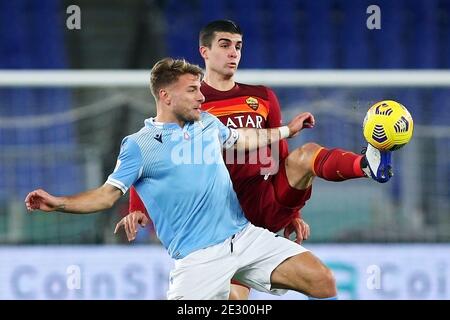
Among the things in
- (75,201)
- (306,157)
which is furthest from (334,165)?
(75,201)

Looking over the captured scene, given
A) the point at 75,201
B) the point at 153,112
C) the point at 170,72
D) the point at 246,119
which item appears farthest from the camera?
the point at 153,112

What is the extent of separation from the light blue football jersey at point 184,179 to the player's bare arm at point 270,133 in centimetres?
6

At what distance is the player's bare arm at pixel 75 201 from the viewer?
4.25 m

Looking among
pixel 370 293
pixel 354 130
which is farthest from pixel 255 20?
pixel 370 293

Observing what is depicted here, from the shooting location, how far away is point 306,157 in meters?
4.82

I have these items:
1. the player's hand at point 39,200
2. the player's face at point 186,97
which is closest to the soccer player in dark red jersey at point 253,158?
the player's face at point 186,97

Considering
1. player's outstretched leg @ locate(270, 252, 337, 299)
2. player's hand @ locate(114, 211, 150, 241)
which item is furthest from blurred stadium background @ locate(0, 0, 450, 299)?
player's outstretched leg @ locate(270, 252, 337, 299)

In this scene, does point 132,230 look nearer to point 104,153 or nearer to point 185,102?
point 185,102

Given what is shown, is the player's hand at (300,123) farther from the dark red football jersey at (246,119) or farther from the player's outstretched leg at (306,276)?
the player's outstretched leg at (306,276)

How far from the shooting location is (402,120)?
458 centimetres

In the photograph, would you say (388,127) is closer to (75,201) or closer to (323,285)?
(323,285)

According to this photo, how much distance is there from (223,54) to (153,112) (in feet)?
8.62

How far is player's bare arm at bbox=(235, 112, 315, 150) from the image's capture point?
15.7 ft

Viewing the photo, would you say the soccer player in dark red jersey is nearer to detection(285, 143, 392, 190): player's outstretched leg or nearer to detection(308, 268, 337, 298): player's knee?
detection(285, 143, 392, 190): player's outstretched leg
